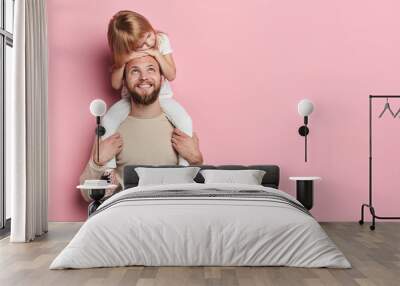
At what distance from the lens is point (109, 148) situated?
7070mm

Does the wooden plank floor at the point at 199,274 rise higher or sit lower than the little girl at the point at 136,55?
lower

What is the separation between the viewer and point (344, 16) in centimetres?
711

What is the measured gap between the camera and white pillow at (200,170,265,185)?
6.48 meters

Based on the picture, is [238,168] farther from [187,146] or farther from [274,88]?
[274,88]

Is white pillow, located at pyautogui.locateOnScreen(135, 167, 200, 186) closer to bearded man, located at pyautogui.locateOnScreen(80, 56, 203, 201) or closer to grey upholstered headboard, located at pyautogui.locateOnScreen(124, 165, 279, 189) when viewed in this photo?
grey upholstered headboard, located at pyautogui.locateOnScreen(124, 165, 279, 189)

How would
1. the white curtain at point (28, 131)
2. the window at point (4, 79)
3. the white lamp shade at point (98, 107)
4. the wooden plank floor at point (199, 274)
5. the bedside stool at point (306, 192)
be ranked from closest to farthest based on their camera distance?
the wooden plank floor at point (199, 274), the white curtain at point (28, 131), the window at point (4, 79), the bedside stool at point (306, 192), the white lamp shade at point (98, 107)

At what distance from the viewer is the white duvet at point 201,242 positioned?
441 cm

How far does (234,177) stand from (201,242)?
2.12 m

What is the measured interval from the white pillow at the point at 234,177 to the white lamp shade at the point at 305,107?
2.99 feet

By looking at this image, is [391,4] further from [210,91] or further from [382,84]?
[210,91]

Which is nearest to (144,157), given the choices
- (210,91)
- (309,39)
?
(210,91)

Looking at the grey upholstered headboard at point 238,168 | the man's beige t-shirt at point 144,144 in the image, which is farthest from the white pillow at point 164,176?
the man's beige t-shirt at point 144,144

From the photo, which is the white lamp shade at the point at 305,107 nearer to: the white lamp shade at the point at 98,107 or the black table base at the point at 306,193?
the black table base at the point at 306,193

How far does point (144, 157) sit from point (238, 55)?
1.71 m
